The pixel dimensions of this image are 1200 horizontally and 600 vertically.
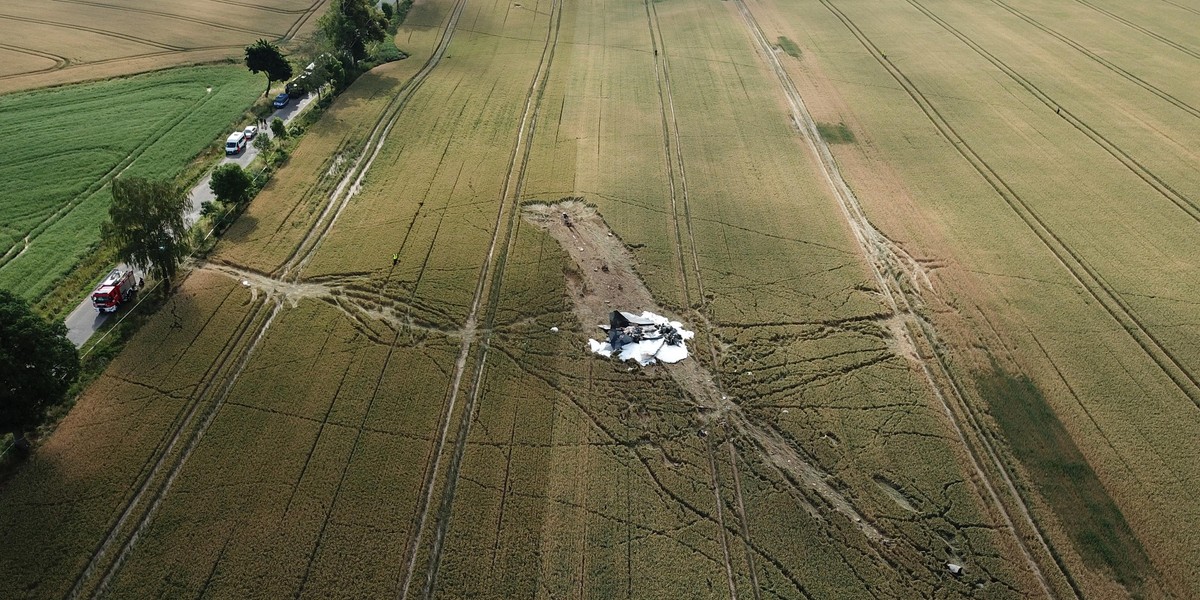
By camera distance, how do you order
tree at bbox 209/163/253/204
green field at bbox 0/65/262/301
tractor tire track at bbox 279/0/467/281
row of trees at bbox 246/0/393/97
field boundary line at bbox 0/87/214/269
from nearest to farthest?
1. green field at bbox 0/65/262/301
2. tractor tire track at bbox 279/0/467/281
3. field boundary line at bbox 0/87/214/269
4. tree at bbox 209/163/253/204
5. row of trees at bbox 246/0/393/97

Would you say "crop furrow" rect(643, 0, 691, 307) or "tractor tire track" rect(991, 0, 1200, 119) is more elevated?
"tractor tire track" rect(991, 0, 1200, 119)

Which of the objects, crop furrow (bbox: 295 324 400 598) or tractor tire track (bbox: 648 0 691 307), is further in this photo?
tractor tire track (bbox: 648 0 691 307)

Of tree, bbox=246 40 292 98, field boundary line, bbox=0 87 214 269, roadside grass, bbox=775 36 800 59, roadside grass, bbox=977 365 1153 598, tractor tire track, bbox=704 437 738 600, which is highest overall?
roadside grass, bbox=775 36 800 59

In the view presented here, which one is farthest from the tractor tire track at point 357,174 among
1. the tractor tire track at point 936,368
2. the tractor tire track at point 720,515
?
the tractor tire track at point 936,368

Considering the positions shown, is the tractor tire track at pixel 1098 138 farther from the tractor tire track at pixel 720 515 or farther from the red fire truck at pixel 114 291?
the red fire truck at pixel 114 291

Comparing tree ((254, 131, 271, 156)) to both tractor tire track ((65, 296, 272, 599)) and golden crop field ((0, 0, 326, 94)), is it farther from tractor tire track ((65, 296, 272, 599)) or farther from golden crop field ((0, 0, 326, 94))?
golden crop field ((0, 0, 326, 94))

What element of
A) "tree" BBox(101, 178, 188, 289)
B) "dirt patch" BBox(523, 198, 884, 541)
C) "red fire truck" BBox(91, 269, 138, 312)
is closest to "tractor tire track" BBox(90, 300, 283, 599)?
"tree" BBox(101, 178, 188, 289)

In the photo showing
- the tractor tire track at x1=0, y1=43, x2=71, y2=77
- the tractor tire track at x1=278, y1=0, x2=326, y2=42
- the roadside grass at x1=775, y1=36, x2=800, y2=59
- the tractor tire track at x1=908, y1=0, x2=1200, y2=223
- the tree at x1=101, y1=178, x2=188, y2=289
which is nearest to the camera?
the tree at x1=101, y1=178, x2=188, y2=289
